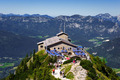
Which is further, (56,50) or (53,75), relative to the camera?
(56,50)

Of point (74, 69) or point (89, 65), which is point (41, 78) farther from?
point (89, 65)

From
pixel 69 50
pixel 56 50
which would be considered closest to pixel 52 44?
pixel 56 50

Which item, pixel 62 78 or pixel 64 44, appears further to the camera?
pixel 64 44

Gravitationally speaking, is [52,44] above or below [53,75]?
above

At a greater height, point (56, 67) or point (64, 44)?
point (64, 44)

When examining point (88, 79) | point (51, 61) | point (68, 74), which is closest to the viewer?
point (88, 79)

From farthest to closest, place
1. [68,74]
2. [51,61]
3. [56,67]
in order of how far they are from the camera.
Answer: [51,61] → [56,67] → [68,74]

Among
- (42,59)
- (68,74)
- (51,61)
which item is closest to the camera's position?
(68,74)

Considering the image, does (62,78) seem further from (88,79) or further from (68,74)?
(88,79)

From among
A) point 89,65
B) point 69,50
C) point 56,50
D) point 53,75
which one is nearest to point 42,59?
point 56,50
